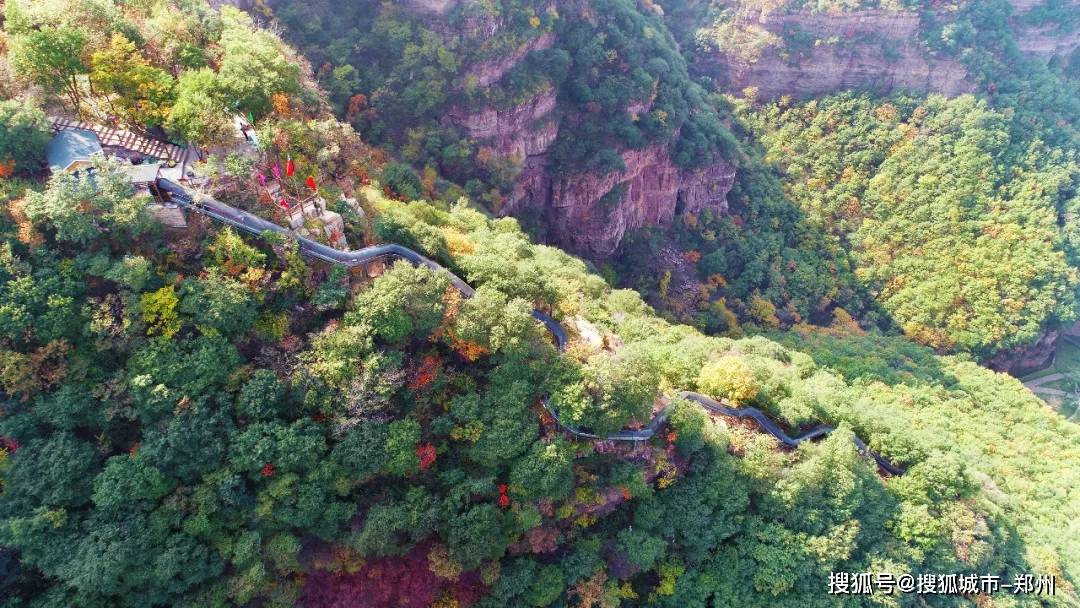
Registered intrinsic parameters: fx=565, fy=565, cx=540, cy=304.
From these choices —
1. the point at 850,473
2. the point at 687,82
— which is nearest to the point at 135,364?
the point at 850,473

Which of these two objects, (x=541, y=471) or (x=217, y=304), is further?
(x=541, y=471)

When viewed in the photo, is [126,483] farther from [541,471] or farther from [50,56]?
[50,56]

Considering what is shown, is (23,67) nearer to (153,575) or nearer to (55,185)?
(55,185)

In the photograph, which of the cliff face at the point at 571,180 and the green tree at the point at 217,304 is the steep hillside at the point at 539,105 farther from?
the green tree at the point at 217,304

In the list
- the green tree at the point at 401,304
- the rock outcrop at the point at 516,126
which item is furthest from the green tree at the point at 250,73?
the rock outcrop at the point at 516,126

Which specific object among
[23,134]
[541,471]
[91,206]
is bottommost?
[541,471]

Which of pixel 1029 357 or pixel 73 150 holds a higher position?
pixel 73 150

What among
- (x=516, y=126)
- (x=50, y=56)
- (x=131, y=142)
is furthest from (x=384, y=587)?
(x=516, y=126)
